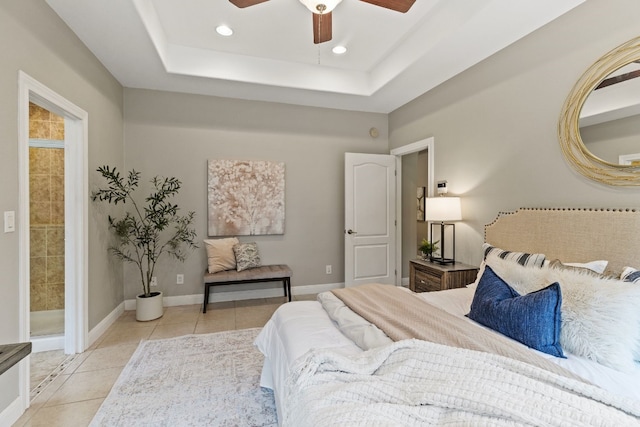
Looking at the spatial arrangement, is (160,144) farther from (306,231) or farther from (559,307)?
(559,307)

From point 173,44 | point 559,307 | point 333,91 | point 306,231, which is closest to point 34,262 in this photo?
point 173,44

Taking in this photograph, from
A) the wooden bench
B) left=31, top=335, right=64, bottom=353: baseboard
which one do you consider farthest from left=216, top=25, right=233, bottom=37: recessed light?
left=31, top=335, right=64, bottom=353: baseboard

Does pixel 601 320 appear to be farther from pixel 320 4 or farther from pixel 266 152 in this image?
pixel 266 152

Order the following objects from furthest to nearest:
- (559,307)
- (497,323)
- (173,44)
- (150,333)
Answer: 1. (173,44)
2. (150,333)
3. (497,323)
4. (559,307)

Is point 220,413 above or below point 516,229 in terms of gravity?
below

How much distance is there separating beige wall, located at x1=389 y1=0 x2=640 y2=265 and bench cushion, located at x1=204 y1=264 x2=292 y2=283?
7.16ft

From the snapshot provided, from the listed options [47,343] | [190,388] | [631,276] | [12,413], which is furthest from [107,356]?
[631,276]

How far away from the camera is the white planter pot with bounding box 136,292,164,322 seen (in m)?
3.46

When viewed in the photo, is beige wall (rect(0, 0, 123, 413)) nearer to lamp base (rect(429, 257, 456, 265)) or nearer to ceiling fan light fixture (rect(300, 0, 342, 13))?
ceiling fan light fixture (rect(300, 0, 342, 13))

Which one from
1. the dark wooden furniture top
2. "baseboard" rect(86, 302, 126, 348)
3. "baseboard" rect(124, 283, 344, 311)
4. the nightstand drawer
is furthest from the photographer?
"baseboard" rect(124, 283, 344, 311)

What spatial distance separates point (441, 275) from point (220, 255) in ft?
8.65

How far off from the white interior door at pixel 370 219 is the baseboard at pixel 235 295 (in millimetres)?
506

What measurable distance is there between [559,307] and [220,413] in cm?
202

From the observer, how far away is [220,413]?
192 cm
